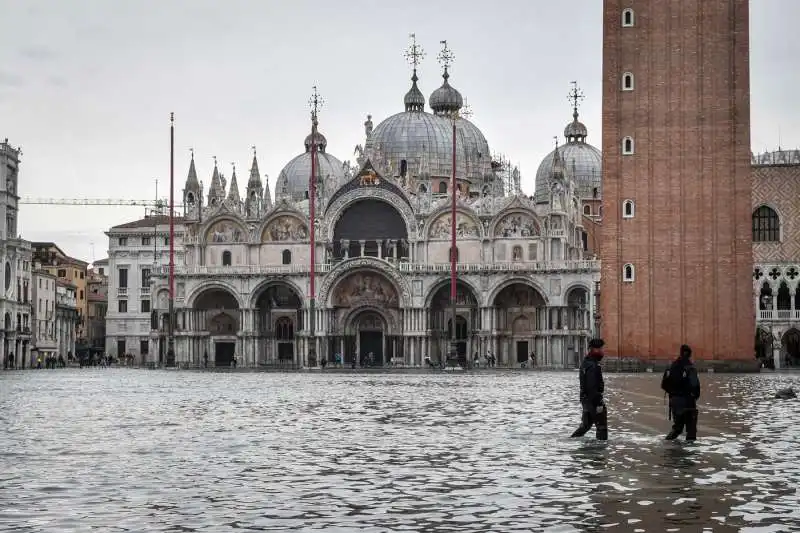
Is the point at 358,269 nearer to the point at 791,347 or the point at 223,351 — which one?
the point at 223,351

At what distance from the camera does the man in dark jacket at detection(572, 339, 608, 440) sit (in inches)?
753

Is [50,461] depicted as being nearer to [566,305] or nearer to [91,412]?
[91,412]

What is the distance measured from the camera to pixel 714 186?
64375mm

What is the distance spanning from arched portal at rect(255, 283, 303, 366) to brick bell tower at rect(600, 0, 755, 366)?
34.8 metres

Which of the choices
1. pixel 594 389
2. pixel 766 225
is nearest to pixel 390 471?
pixel 594 389

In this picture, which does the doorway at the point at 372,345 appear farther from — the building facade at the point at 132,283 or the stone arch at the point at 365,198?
the building facade at the point at 132,283

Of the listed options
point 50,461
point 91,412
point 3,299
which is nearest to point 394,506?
point 50,461

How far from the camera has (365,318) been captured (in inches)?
3765

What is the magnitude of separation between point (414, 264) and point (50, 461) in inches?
2972

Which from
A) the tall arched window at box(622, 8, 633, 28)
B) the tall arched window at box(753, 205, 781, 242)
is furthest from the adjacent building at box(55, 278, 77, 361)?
the tall arched window at box(622, 8, 633, 28)

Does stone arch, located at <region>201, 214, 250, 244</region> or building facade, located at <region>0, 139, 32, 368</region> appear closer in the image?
building facade, located at <region>0, 139, 32, 368</region>

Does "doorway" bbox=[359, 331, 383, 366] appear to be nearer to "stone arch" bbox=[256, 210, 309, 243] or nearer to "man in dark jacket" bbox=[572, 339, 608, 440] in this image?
"stone arch" bbox=[256, 210, 309, 243]

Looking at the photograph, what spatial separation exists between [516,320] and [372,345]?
A: 1038cm

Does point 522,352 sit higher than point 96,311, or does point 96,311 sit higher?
point 96,311
